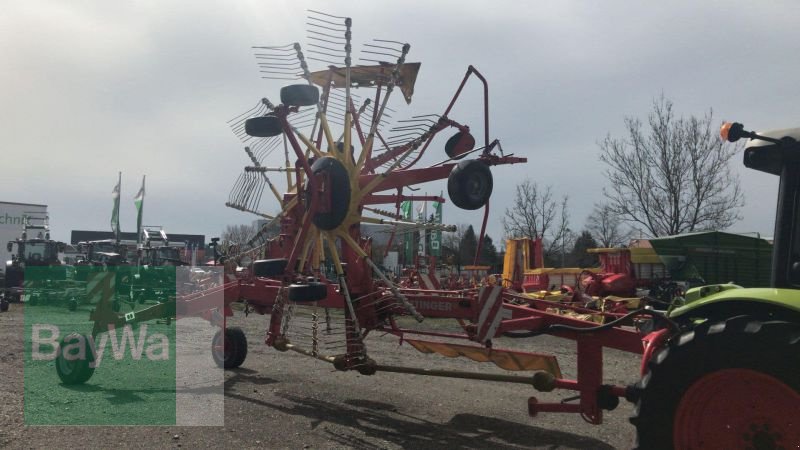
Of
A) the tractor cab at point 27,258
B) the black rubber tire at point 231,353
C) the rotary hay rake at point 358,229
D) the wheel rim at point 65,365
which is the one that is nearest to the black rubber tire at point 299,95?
the rotary hay rake at point 358,229

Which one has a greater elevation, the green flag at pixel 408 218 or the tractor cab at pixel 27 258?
the green flag at pixel 408 218

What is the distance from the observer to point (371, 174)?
25.8ft

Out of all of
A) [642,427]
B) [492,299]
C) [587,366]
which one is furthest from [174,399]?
[642,427]

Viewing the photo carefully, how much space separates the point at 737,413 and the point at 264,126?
5979 mm

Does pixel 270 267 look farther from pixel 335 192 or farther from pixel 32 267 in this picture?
pixel 32 267

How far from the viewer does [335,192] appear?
23.8 feet

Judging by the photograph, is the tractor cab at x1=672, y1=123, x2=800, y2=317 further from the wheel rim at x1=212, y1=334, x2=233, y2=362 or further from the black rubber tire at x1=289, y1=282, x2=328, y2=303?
the wheel rim at x1=212, y1=334, x2=233, y2=362

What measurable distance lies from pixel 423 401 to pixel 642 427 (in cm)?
470

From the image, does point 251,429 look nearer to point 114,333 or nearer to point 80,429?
point 80,429

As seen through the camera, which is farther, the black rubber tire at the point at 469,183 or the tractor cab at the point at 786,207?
the black rubber tire at the point at 469,183

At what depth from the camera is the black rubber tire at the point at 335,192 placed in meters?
7.23

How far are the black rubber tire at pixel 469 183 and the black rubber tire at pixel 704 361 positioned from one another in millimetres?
2942

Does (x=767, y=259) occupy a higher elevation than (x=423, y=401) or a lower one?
higher

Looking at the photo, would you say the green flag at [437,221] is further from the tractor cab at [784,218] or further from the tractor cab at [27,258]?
the tractor cab at [27,258]
